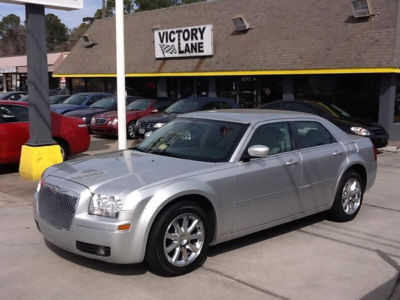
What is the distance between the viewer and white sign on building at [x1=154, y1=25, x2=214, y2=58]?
20.5 meters

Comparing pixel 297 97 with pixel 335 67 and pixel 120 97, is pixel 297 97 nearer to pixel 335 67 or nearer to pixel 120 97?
pixel 335 67

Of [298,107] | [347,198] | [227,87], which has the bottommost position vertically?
[347,198]

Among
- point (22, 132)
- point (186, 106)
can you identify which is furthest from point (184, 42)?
point (22, 132)

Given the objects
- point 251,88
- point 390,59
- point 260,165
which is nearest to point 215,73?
point 251,88

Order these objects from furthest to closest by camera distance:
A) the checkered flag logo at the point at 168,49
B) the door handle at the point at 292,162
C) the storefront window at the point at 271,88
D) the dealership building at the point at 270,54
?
the checkered flag logo at the point at 168,49 < the storefront window at the point at 271,88 < the dealership building at the point at 270,54 < the door handle at the point at 292,162

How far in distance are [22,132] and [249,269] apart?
21.5 feet

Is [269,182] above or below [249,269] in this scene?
above

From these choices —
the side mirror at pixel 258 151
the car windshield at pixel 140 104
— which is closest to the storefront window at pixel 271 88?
the car windshield at pixel 140 104

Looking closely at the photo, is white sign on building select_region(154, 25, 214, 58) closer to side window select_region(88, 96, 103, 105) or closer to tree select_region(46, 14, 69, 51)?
side window select_region(88, 96, 103, 105)

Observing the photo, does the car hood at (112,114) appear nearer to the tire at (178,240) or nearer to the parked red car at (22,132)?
the parked red car at (22,132)

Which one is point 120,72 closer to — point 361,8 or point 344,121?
point 344,121

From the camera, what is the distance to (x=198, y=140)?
5.66 meters

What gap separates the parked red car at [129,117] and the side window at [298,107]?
4574mm

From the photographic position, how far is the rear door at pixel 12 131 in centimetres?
959
